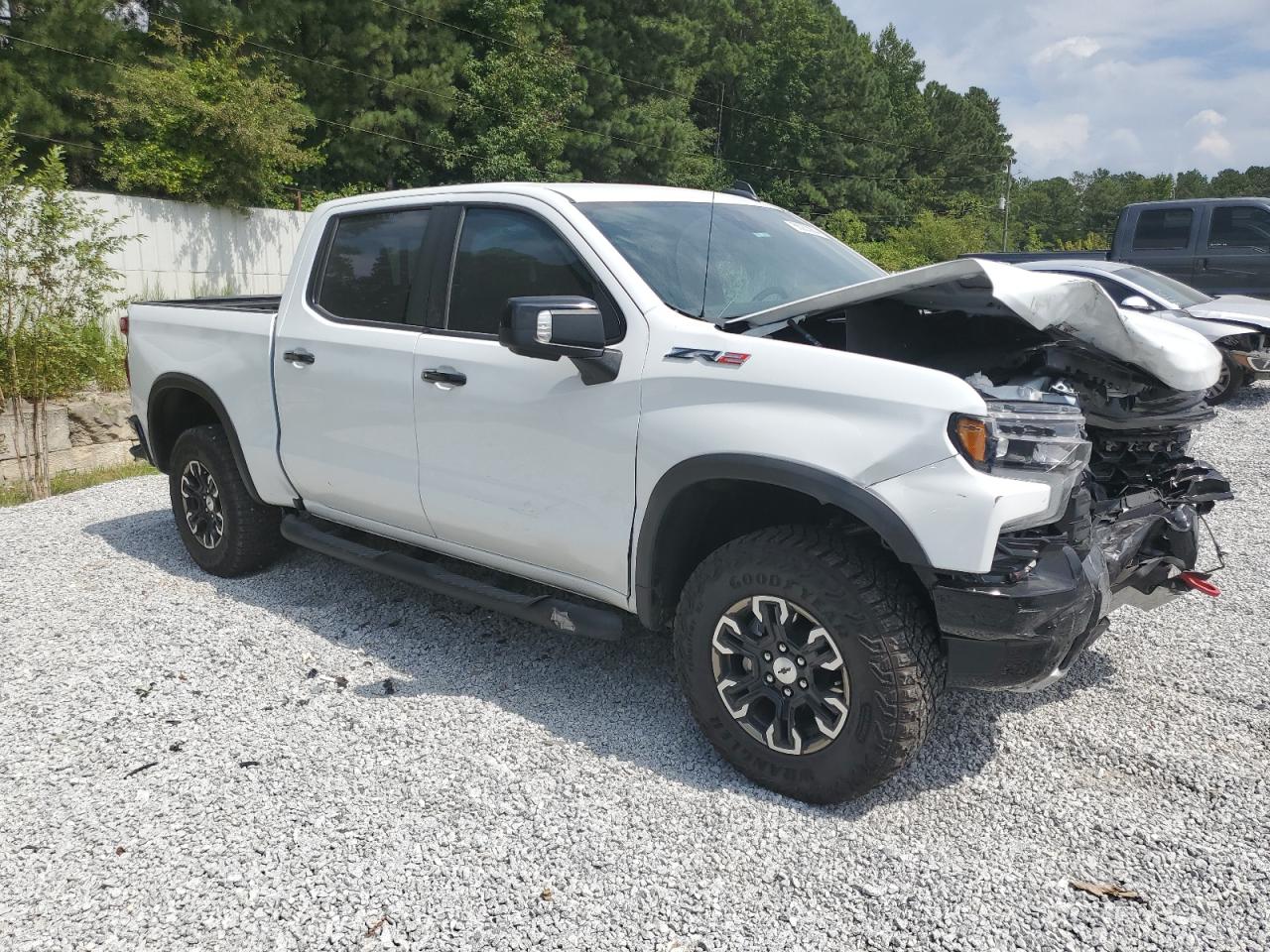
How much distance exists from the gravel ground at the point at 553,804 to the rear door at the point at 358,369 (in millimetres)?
733

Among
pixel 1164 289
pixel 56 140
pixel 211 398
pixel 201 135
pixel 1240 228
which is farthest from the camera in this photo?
pixel 56 140

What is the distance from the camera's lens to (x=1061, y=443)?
2830 mm

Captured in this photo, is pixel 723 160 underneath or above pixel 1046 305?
above

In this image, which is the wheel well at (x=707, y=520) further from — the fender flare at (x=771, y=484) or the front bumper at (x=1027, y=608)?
the front bumper at (x=1027, y=608)

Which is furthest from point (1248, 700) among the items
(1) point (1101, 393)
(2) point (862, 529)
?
(2) point (862, 529)

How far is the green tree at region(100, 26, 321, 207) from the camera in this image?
14.9 m

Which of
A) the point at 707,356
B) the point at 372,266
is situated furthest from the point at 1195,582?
the point at 372,266

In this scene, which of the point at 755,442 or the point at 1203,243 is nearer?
the point at 755,442

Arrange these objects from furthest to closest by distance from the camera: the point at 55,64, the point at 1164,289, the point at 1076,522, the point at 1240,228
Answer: the point at 55,64
the point at 1240,228
the point at 1164,289
the point at 1076,522

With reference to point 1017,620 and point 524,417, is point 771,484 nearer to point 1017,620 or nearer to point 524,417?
point 1017,620

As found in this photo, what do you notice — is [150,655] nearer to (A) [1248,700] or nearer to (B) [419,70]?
(A) [1248,700]

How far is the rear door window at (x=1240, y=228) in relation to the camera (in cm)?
1226

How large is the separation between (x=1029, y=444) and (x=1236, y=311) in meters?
8.66

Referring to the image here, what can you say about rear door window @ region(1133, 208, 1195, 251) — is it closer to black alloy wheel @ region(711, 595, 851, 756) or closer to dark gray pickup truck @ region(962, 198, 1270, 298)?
dark gray pickup truck @ region(962, 198, 1270, 298)
